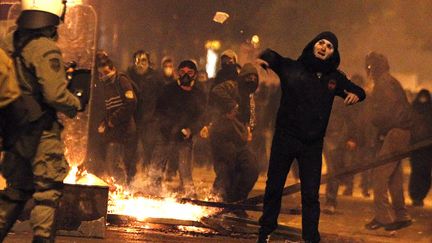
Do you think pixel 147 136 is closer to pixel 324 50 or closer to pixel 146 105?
pixel 146 105

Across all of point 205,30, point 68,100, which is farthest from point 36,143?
point 205,30

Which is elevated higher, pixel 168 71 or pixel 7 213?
pixel 168 71

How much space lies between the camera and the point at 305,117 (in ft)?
23.3

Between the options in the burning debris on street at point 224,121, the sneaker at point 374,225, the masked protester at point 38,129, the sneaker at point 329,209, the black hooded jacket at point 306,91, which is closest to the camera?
the masked protester at point 38,129

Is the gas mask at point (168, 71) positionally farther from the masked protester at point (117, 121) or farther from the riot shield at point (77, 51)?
the riot shield at point (77, 51)

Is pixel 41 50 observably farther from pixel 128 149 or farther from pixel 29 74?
pixel 128 149

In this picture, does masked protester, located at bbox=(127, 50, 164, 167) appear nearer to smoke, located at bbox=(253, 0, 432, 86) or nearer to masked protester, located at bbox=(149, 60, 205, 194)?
masked protester, located at bbox=(149, 60, 205, 194)

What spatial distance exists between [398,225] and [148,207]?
2.99 metres

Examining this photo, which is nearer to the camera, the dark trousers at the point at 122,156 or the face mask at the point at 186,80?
the face mask at the point at 186,80

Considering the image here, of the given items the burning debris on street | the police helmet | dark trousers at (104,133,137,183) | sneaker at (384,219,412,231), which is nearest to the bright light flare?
the burning debris on street

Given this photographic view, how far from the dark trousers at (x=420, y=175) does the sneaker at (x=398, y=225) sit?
349 millimetres

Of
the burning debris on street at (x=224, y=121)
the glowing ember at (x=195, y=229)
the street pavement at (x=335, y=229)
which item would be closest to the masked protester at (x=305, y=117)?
the street pavement at (x=335, y=229)

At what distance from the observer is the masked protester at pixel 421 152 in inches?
396

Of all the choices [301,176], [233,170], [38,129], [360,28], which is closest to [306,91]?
[301,176]
